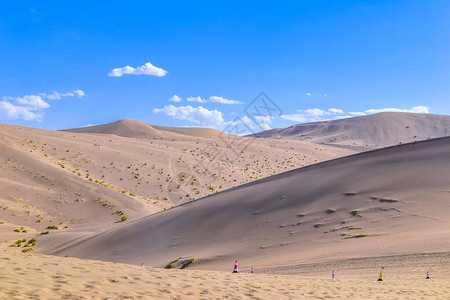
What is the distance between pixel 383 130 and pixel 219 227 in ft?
379

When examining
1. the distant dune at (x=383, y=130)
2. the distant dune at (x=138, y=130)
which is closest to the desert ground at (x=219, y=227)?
the distant dune at (x=138, y=130)

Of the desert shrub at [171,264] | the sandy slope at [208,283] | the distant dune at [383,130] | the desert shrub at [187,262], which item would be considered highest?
the distant dune at [383,130]

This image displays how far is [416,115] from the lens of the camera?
134125 mm

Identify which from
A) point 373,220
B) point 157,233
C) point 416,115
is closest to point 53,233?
point 157,233

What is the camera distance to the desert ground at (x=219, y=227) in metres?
7.40

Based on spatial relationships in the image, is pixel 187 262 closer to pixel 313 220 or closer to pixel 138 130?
pixel 313 220

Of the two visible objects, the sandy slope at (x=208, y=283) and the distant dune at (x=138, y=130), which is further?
the distant dune at (x=138, y=130)

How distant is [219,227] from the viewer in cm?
1752

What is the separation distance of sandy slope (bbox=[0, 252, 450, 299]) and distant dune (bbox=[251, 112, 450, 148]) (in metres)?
→ 97.9

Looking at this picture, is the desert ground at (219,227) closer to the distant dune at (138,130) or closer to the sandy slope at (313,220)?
the sandy slope at (313,220)

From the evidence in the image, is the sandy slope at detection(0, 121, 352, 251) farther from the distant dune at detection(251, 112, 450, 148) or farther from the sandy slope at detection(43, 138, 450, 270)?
the distant dune at detection(251, 112, 450, 148)

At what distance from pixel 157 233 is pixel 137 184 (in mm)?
17467

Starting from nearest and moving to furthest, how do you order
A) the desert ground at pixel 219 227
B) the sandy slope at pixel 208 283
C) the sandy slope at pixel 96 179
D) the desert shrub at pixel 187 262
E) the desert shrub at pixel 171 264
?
the sandy slope at pixel 208 283 → the desert ground at pixel 219 227 → the desert shrub at pixel 187 262 → the desert shrub at pixel 171 264 → the sandy slope at pixel 96 179

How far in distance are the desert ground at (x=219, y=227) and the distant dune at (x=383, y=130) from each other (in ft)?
263
